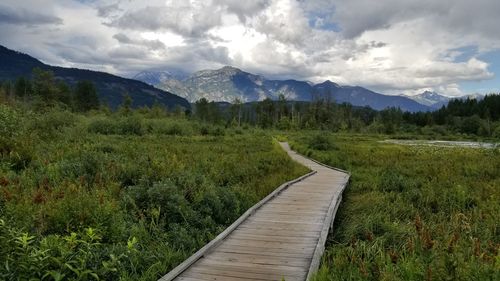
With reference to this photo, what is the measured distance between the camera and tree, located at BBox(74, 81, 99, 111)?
9638 centimetres

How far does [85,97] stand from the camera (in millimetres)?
97500

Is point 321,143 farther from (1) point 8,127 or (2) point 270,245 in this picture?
(2) point 270,245

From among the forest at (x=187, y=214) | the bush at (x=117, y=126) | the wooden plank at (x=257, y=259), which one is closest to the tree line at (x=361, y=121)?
the bush at (x=117, y=126)

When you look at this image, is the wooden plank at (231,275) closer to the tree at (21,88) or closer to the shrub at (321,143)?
the shrub at (321,143)

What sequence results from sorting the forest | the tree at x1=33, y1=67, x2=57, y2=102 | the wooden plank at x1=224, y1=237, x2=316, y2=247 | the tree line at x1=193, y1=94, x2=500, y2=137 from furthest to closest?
the tree line at x1=193, y1=94, x2=500, y2=137
the tree at x1=33, y1=67, x2=57, y2=102
the wooden plank at x1=224, y1=237, x2=316, y2=247
the forest

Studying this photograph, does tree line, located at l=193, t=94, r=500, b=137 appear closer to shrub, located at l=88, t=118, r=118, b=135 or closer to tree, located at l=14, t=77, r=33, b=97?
tree, located at l=14, t=77, r=33, b=97

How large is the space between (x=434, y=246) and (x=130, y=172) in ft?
29.5

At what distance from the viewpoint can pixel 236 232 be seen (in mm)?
7949

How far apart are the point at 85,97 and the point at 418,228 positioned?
101715 mm

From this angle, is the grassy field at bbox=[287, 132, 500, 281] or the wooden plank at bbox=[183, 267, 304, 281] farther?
the wooden plank at bbox=[183, 267, 304, 281]

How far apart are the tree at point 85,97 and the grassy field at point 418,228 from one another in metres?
91.2

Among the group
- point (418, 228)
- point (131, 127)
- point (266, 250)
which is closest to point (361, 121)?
point (131, 127)

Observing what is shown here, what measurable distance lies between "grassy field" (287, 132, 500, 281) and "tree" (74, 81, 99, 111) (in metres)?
91.2

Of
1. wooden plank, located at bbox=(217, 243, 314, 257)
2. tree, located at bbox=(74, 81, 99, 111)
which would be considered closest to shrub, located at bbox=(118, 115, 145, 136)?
wooden plank, located at bbox=(217, 243, 314, 257)
